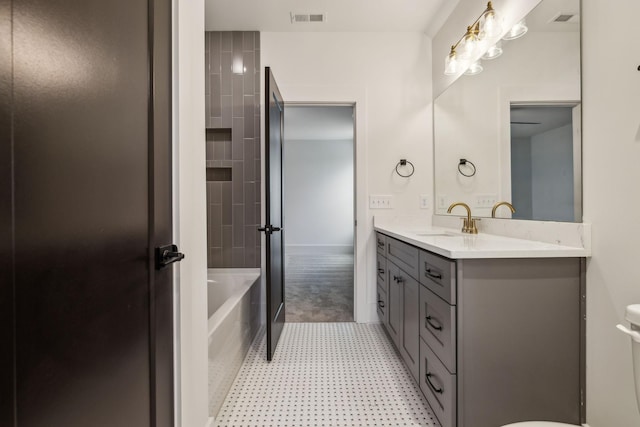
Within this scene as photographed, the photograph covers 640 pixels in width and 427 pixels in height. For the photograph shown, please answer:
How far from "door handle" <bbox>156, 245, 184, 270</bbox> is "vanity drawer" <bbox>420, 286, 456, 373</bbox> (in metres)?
1.08

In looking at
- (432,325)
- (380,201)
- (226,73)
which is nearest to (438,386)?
(432,325)

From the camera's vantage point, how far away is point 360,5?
2.33m

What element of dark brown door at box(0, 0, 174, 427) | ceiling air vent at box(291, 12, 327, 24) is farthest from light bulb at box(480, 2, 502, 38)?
dark brown door at box(0, 0, 174, 427)

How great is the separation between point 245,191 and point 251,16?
4.96 ft

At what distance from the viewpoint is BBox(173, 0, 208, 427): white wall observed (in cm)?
102

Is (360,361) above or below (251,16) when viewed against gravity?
below

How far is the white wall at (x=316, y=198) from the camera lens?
666 centimetres

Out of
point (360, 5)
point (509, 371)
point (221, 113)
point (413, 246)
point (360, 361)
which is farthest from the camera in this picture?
point (221, 113)

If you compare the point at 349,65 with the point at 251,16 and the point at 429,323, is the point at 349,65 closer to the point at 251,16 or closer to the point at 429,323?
the point at 251,16

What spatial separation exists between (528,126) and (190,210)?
180 cm

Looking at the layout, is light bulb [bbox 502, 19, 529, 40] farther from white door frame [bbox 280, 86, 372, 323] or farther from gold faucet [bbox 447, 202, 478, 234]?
white door frame [bbox 280, 86, 372, 323]

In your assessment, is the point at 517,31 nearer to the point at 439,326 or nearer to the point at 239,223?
the point at 439,326

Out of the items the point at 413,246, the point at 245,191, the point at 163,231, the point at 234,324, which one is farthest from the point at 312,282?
the point at 163,231

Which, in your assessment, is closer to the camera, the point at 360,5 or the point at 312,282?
the point at 360,5
